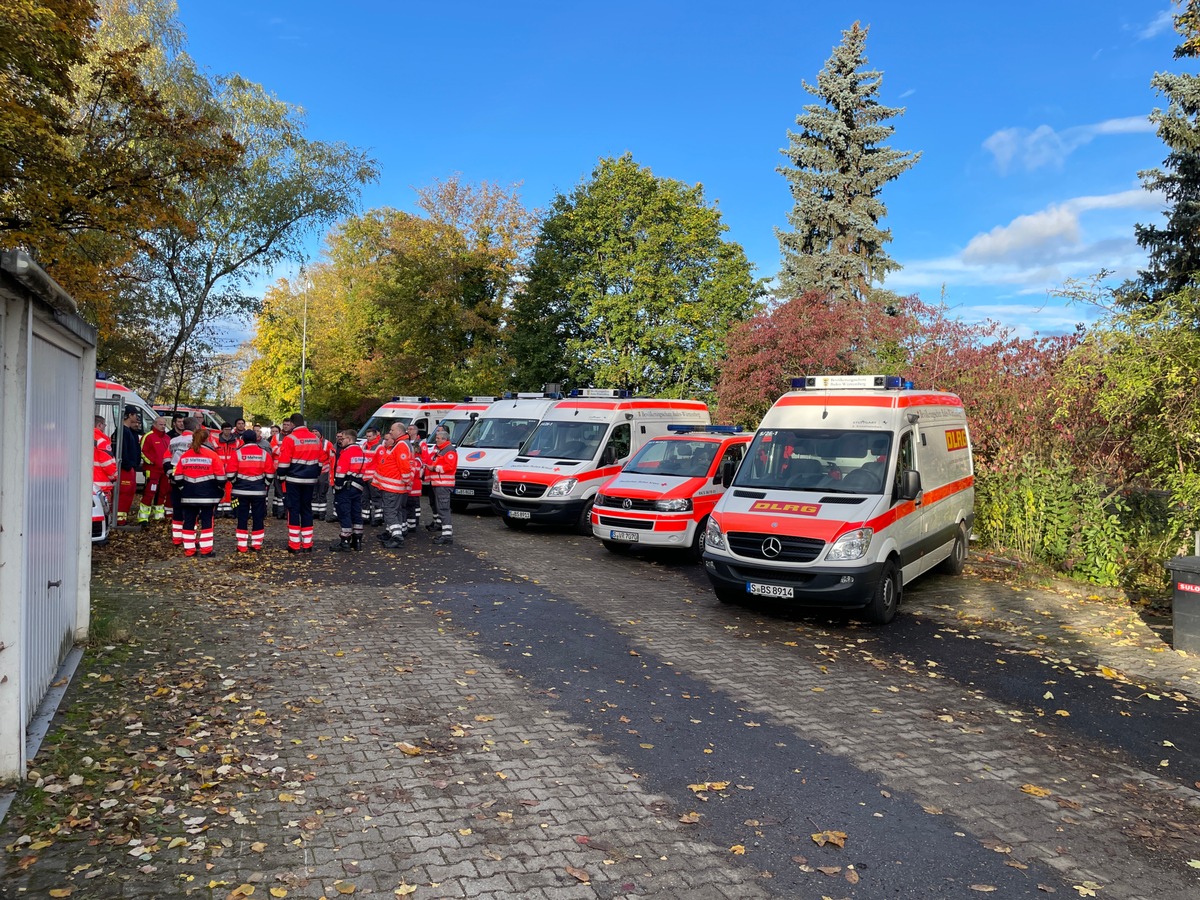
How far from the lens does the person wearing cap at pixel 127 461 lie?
45.5 feet

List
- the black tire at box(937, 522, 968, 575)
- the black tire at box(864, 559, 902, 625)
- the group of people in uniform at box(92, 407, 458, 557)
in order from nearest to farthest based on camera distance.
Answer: the black tire at box(864, 559, 902, 625) < the group of people in uniform at box(92, 407, 458, 557) < the black tire at box(937, 522, 968, 575)

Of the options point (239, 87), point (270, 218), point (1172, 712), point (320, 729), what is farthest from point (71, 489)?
point (239, 87)

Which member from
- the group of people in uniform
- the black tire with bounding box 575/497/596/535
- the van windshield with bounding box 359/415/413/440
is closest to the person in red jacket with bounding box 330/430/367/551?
the group of people in uniform

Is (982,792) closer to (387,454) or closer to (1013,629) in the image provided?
(1013,629)

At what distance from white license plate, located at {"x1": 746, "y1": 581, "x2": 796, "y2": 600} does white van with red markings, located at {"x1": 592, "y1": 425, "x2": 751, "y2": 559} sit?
3310 mm

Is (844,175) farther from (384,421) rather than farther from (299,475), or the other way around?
(299,475)

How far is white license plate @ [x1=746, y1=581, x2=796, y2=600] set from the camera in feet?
28.0

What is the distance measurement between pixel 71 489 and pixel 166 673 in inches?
61.4

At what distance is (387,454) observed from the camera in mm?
12719

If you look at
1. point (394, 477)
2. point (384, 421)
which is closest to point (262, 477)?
point (394, 477)

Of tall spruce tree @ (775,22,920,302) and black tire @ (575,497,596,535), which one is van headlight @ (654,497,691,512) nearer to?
black tire @ (575,497,596,535)

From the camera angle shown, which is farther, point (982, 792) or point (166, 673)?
point (166, 673)

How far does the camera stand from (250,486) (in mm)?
11773

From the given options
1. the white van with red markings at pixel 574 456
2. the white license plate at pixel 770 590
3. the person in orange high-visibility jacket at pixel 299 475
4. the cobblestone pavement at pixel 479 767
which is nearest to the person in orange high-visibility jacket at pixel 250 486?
the person in orange high-visibility jacket at pixel 299 475
